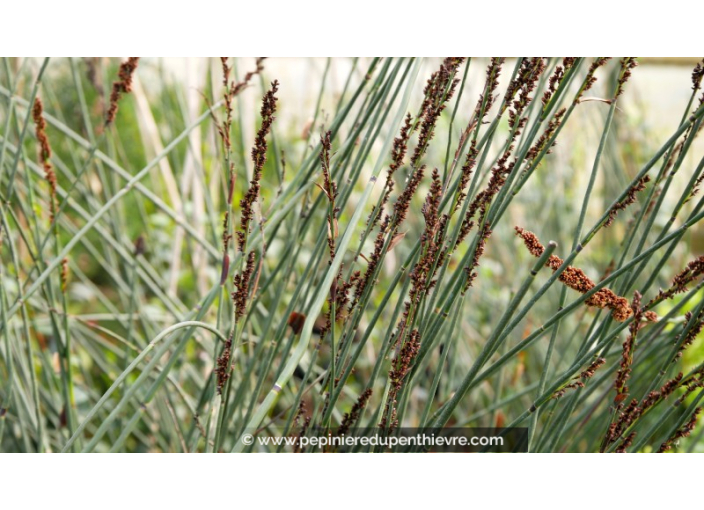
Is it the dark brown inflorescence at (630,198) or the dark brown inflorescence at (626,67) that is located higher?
the dark brown inflorescence at (626,67)

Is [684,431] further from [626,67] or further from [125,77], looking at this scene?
[125,77]

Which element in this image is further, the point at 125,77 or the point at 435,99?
the point at 125,77

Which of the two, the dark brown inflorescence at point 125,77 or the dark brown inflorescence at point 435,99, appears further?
the dark brown inflorescence at point 125,77

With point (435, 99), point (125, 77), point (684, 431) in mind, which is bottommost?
point (684, 431)

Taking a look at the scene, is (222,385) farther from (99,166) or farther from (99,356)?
(99,356)

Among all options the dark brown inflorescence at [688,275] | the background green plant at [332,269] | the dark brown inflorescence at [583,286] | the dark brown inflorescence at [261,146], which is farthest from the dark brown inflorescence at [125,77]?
the dark brown inflorescence at [688,275]

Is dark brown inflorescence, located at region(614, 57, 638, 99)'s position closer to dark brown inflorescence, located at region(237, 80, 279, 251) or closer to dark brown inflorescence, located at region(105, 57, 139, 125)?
dark brown inflorescence, located at region(237, 80, 279, 251)

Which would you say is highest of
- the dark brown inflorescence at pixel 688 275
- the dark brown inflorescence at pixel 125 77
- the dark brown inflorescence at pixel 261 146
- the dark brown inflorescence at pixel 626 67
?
the dark brown inflorescence at pixel 125 77

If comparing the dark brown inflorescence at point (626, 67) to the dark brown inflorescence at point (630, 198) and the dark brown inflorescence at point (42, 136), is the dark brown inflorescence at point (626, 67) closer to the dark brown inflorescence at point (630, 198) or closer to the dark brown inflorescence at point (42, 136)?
the dark brown inflorescence at point (630, 198)

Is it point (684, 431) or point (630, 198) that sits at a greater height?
point (630, 198)

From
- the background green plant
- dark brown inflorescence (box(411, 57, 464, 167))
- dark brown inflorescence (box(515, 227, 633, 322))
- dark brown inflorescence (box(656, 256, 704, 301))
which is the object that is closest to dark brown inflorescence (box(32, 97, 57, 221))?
the background green plant

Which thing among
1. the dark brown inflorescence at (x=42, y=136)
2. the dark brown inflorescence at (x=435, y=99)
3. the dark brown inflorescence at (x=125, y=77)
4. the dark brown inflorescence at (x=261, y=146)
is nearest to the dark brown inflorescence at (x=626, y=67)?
the dark brown inflorescence at (x=435, y=99)

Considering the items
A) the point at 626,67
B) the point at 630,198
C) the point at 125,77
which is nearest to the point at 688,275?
the point at 630,198
